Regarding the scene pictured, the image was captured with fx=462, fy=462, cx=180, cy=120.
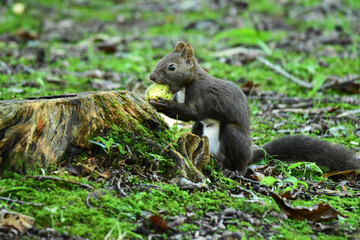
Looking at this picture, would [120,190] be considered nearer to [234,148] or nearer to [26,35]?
[234,148]

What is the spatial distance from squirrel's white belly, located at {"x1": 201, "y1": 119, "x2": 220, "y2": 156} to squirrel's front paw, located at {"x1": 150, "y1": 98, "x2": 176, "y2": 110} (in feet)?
1.30

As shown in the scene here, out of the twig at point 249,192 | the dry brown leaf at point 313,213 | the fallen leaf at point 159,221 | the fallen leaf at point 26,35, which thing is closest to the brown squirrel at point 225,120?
the twig at point 249,192

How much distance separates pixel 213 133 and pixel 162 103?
556 millimetres

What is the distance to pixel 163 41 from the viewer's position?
9727 millimetres

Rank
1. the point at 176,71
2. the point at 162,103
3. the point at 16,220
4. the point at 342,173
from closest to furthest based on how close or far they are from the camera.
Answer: the point at 16,220 → the point at 342,173 → the point at 162,103 → the point at 176,71

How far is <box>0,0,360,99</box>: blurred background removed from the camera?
21.6 ft

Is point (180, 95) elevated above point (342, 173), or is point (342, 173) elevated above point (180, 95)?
point (180, 95)

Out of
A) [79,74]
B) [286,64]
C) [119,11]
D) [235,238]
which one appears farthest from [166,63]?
[119,11]

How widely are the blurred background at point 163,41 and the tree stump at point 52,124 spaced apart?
1.12 metres

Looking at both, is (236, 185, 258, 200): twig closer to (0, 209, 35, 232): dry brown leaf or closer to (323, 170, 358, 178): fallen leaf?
(323, 170, 358, 178): fallen leaf

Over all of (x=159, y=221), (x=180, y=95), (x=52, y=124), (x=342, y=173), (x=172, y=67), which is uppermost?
(x=172, y=67)

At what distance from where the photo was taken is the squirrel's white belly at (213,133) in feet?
13.1

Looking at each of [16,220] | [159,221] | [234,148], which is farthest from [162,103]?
[16,220]

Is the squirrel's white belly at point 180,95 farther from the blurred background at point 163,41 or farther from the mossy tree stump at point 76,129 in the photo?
the blurred background at point 163,41
